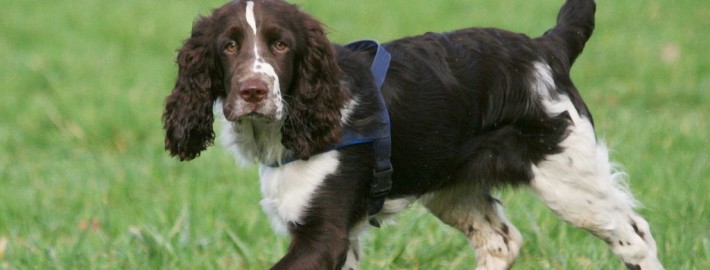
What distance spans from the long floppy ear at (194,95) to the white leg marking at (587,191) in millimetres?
1279

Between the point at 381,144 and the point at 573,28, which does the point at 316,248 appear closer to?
the point at 381,144

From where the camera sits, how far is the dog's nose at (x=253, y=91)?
4.30 metres

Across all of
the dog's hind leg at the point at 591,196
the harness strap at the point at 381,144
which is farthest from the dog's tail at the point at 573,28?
the harness strap at the point at 381,144

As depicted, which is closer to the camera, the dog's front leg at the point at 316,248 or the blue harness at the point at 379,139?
the dog's front leg at the point at 316,248

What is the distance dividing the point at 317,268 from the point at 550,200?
1.12 m

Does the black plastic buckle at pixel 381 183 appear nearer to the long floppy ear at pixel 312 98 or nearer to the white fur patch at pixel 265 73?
the long floppy ear at pixel 312 98

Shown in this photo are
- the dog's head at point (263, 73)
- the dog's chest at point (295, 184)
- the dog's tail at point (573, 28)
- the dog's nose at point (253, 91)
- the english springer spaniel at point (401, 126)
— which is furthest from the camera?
the dog's tail at point (573, 28)

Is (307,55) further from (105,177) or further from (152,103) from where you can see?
(152,103)

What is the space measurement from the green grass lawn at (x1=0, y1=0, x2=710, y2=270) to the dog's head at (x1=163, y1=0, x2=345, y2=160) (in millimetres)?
321

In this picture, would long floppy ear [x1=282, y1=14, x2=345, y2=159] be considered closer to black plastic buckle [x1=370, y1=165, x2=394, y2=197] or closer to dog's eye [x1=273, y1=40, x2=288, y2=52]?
dog's eye [x1=273, y1=40, x2=288, y2=52]

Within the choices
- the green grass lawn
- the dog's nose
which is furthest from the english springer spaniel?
the green grass lawn

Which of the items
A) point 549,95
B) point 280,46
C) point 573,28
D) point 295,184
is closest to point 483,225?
point 549,95

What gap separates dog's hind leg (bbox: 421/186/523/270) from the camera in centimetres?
567

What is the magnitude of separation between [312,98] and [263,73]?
1.09ft
